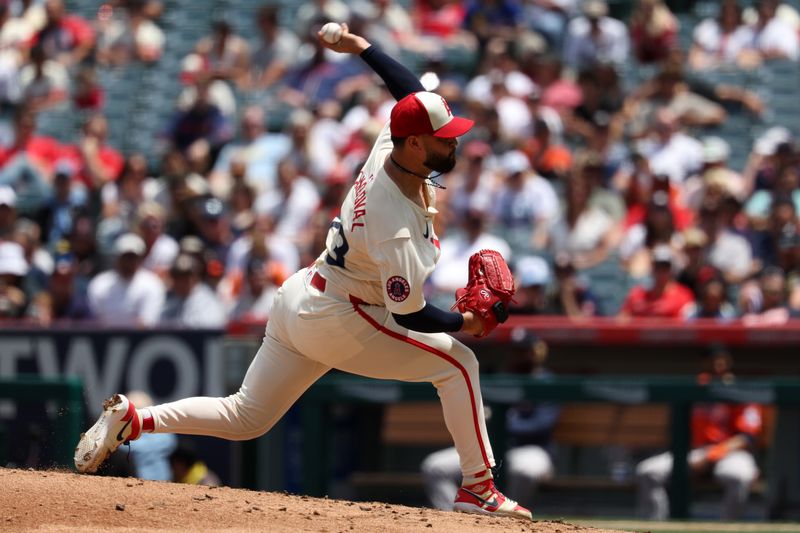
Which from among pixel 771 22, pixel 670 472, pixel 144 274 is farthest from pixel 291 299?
pixel 771 22

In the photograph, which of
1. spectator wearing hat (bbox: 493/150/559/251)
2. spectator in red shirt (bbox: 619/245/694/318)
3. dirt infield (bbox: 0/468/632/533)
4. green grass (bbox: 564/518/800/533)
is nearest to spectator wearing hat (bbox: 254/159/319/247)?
spectator wearing hat (bbox: 493/150/559/251)

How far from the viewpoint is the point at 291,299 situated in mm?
5711

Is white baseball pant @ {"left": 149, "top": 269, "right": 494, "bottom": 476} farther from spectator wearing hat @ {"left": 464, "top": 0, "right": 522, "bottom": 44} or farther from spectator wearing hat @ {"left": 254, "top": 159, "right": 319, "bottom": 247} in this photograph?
spectator wearing hat @ {"left": 464, "top": 0, "right": 522, "bottom": 44}

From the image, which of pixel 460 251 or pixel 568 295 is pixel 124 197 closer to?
pixel 460 251

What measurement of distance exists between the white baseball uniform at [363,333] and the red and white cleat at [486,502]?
9cm

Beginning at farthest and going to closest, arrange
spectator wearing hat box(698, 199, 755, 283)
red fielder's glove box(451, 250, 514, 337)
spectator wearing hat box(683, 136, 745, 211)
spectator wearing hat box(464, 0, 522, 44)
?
spectator wearing hat box(464, 0, 522, 44) → spectator wearing hat box(683, 136, 745, 211) → spectator wearing hat box(698, 199, 755, 283) → red fielder's glove box(451, 250, 514, 337)

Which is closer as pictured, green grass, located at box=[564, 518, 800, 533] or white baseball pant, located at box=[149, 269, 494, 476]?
white baseball pant, located at box=[149, 269, 494, 476]

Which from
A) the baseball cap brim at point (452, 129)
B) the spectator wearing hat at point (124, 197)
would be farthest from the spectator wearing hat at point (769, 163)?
the baseball cap brim at point (452, 129)

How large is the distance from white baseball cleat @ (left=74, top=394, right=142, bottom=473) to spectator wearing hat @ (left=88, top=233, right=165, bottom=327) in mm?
4545

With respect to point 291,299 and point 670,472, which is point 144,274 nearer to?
point 670,472

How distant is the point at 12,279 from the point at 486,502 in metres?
6.27

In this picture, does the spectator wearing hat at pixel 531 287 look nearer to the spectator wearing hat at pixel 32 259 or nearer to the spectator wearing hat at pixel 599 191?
the spectator wearing hat at pixel 599 191

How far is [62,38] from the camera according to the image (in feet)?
48.0

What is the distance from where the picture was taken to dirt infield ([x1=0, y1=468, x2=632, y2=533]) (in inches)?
208
